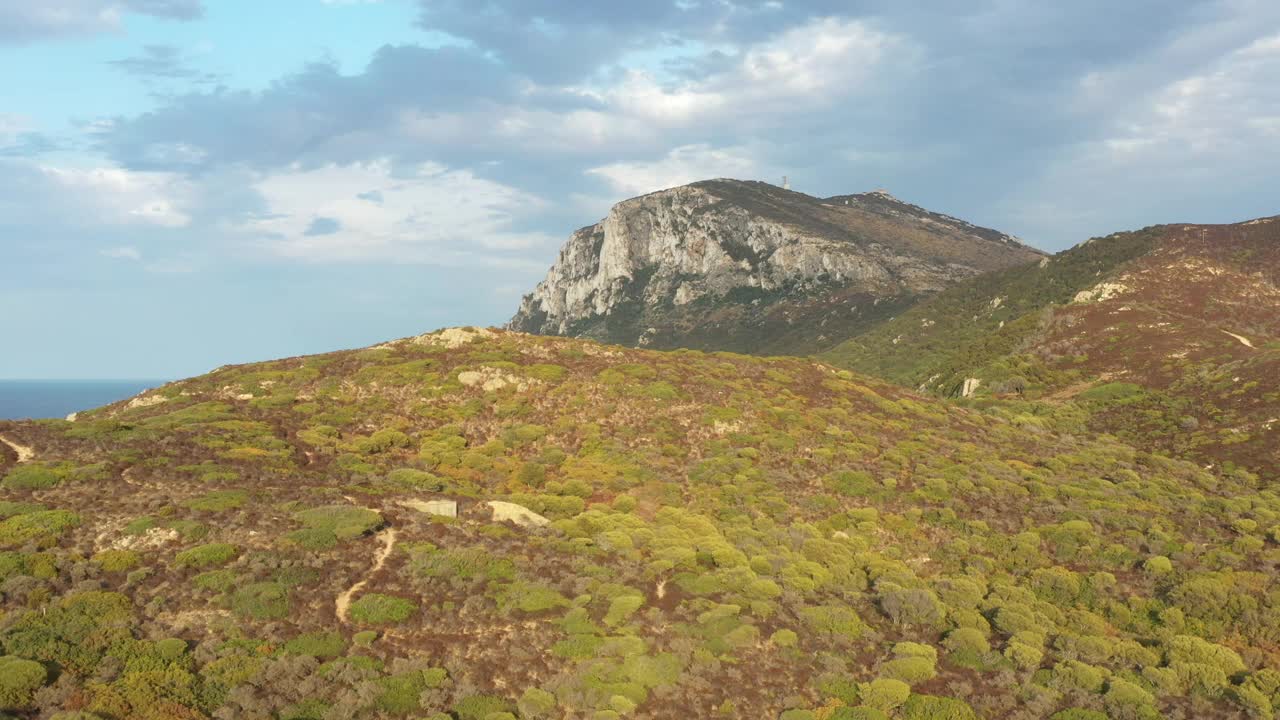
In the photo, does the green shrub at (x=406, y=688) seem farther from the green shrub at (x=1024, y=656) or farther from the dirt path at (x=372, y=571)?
the green shrub at (x=1024, y=656)

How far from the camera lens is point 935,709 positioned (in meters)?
19.8

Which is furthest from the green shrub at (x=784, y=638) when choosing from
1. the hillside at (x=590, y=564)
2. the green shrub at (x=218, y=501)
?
the green shrub at (x=218, y=501)

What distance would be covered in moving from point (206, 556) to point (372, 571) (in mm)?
4952

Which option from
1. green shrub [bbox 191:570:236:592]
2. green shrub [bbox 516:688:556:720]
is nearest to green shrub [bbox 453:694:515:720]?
green shrub [bbox 516:688:556:720]

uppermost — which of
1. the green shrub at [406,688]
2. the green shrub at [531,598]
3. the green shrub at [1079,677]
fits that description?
the green shrub at [531,598]

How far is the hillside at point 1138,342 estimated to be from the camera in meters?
65.4

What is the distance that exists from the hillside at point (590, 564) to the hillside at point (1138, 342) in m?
22.3

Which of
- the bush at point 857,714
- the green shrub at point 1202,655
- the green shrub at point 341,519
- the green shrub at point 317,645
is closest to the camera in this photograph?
the green shrub at point 317,645

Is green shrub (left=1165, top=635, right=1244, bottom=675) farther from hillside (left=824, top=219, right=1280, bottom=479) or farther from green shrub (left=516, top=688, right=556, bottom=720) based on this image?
hillside (left=824, top=219, right=1280, bottom=479)

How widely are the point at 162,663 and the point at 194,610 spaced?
2595mm

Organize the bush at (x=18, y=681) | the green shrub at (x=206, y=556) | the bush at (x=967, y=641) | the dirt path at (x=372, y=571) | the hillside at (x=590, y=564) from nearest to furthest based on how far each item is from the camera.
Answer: the bush at (x=18, y=681) < the hillside at (x=590, y=564) < the dirt path at (x=372, y=571) < the green shrub at (x=206, y=556) < the bush at (x=967, y=641)

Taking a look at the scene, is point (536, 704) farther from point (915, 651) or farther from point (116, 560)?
point (116, 560)

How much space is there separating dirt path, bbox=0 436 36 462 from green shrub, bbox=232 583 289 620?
16.5 metres

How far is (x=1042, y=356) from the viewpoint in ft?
329
